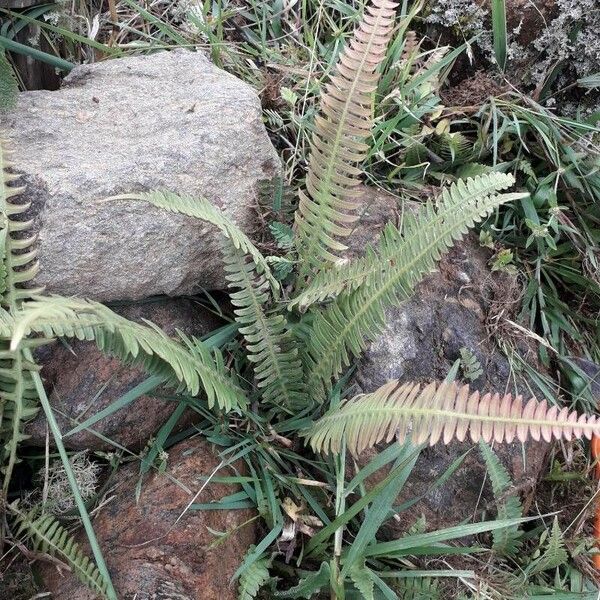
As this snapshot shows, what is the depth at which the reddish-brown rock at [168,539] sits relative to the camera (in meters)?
1.56

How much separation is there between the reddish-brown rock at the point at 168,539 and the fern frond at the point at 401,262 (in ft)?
1.55

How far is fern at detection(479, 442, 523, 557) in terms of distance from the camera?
1.85 m

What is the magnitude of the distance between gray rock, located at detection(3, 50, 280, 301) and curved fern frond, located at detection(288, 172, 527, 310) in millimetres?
409

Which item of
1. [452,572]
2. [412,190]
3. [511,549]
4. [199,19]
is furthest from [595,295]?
[199,19]

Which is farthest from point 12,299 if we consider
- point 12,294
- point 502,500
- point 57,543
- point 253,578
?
point 502,500

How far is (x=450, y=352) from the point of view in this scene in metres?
2.05

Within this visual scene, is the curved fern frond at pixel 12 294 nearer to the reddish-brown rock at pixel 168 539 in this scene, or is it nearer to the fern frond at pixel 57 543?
the fern frond at pixel 57 543

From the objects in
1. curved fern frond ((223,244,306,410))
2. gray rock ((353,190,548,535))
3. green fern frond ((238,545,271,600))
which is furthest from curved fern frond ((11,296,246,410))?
gray rock ((353,190,548,535))

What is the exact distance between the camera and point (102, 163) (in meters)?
1.76

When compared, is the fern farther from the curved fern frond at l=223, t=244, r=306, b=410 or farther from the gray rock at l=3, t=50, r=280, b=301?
the gray rock at l=3, t=50, r=280, b=301

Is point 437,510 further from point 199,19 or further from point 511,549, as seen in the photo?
point 199,19

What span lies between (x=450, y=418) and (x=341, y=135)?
31.7 inches

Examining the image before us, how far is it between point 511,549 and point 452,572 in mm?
253

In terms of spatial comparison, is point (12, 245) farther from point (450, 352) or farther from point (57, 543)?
point (450, 352)
